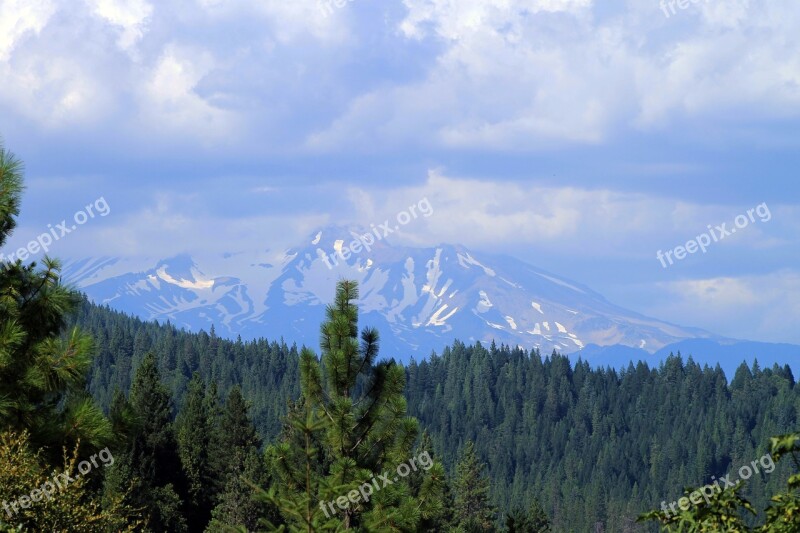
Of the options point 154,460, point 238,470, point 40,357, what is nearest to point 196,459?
point 154,460

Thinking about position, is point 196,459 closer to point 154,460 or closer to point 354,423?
point 154,460

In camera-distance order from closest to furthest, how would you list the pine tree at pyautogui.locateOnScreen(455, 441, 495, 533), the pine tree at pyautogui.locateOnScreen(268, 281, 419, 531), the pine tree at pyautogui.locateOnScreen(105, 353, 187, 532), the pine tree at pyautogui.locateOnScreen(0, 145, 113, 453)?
the pine tree at pyautogui.locateOnScreen(0, 145, 113, 453)
the pine tree at pyautogui.locateOnScreen(268, 281, 419, 531)
the pine tree at pyautogui.locateOnScreen(105, 353, 187, 532)
the pine tree at pyautogui.locateOnScreen(455, 441, 495, 533)

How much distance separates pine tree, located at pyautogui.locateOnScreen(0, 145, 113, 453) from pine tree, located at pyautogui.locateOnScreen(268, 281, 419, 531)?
14.5ft

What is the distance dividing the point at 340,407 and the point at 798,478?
521 inches

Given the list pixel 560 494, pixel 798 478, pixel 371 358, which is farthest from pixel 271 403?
pixel 798 478

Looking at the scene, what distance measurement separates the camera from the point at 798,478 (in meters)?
8.64

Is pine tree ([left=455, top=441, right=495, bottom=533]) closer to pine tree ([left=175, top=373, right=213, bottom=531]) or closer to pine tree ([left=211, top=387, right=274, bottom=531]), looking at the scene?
pine tree ([left=211, top=387, right=274, bottom=531])

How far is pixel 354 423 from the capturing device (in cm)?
2142

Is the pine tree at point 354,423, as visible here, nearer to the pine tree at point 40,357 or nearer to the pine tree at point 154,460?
the pine tree at point 40,357

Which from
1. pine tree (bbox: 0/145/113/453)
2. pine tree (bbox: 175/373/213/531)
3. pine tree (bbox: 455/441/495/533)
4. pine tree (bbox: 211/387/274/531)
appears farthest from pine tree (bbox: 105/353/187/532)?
pine tree (bbox: 0/145/113/453)

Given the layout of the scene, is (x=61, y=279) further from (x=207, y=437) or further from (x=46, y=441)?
(x=207, y=437)

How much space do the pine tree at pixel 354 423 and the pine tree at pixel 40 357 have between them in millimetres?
4432

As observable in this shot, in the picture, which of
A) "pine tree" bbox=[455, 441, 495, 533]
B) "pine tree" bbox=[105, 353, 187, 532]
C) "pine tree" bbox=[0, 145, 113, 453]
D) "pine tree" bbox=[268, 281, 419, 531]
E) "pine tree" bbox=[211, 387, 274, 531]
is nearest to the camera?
"pine tree" bbox=[0, 145, 113, 453]

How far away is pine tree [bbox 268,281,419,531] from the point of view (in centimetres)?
2058
